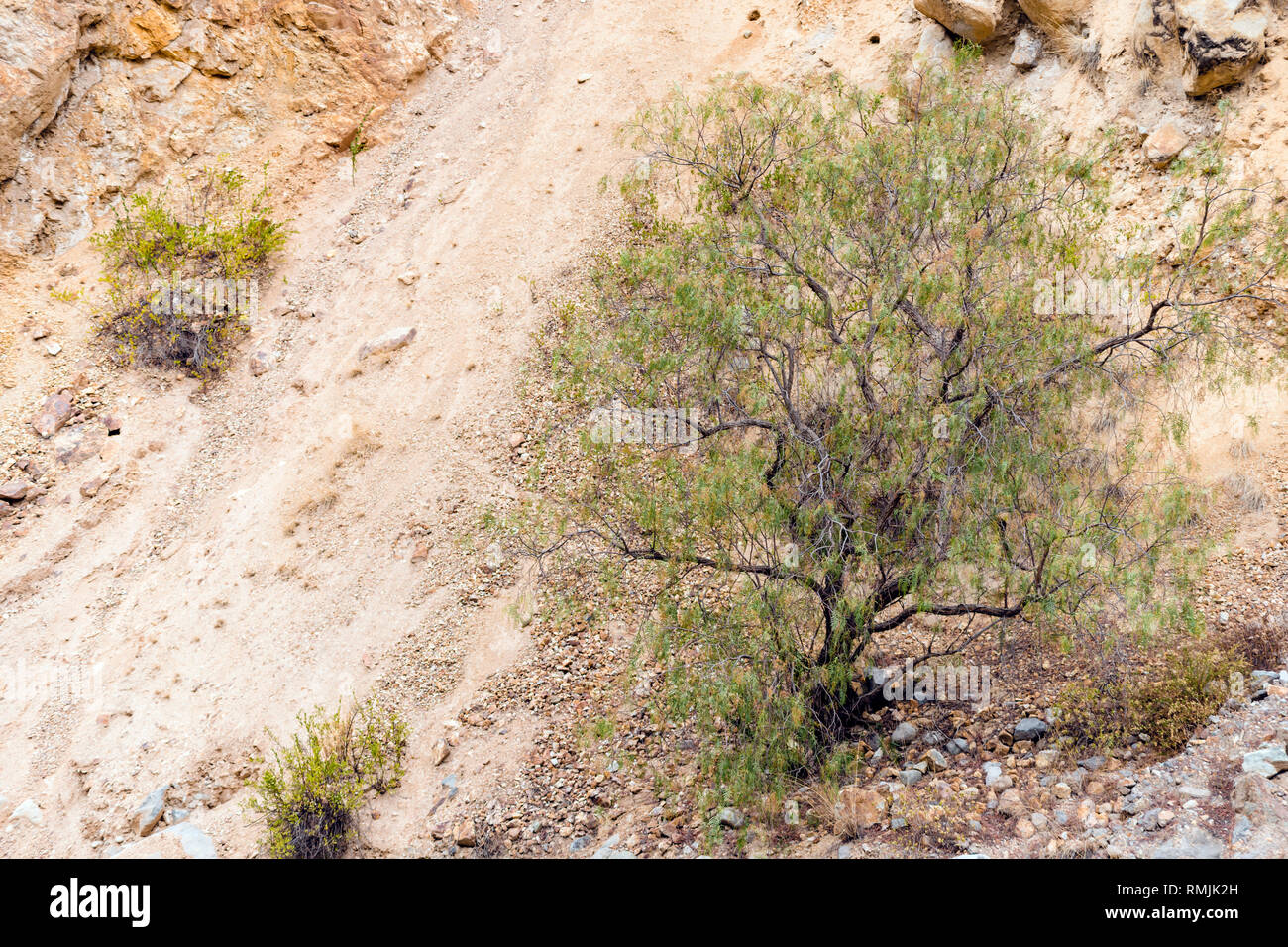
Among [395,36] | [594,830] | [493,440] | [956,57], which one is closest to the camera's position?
[594,830]

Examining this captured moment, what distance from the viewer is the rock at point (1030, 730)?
599cm

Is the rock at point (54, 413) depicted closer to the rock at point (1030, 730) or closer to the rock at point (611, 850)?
the rock at point (611, 850)

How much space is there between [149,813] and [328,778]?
1656 mm

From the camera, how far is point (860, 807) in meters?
5.54

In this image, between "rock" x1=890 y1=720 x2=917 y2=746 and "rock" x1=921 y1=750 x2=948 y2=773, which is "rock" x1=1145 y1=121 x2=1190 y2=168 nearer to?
"rock" x1=890 y1=720 x2=917 y2=746

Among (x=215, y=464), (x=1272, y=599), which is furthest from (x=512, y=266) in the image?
(x=1272, y=599)

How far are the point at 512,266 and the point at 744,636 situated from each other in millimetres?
7084

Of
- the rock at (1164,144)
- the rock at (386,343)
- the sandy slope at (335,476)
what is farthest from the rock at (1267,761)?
the rock at (386,343)

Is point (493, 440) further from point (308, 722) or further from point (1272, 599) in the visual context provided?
point (1272, 599)

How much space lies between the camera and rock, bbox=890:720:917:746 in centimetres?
629

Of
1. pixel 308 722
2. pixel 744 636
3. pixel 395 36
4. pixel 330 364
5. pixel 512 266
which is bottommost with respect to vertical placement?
pixel 308 722

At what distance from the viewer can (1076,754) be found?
571cm

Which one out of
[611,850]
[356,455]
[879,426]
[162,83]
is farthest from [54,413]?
[879,426]

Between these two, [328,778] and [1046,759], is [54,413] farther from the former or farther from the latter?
[1046,759]
